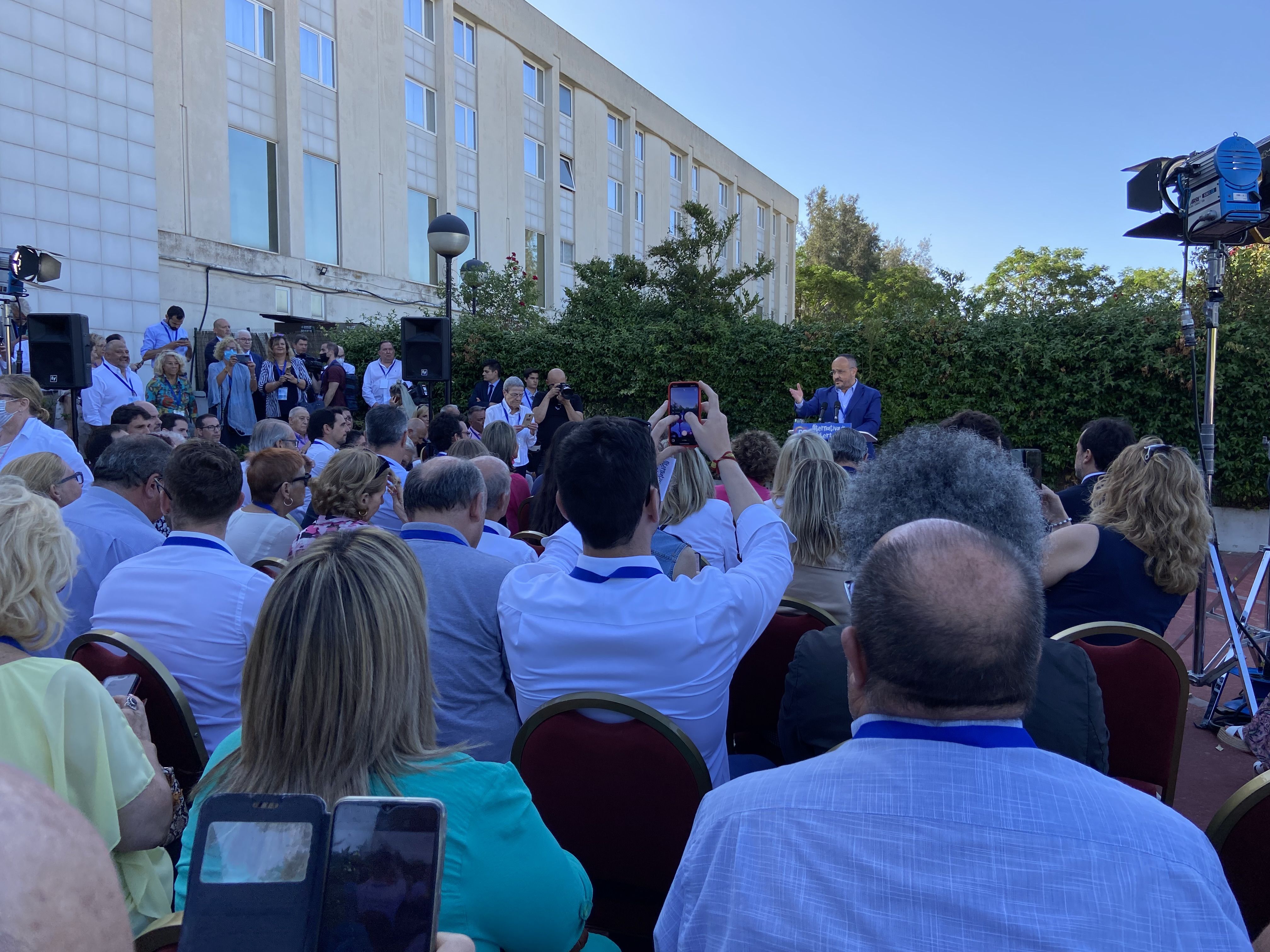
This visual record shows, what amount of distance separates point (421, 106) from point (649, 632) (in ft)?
73.3

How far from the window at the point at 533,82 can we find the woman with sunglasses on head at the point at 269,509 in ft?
77.8

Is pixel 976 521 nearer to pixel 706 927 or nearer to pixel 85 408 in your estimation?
pixel 706 927

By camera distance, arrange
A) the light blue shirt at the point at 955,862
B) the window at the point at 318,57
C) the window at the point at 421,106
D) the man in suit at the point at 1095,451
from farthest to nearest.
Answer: the window at the point at 421,106, the window at the point at 318,57, the man in suit at the point at 1095,451, the light blue shirt at the point at 955,862

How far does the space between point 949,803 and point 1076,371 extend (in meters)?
11.1

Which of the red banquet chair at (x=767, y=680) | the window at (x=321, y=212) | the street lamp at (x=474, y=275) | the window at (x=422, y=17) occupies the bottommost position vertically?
the red banquet chair at (x=767, y=680)

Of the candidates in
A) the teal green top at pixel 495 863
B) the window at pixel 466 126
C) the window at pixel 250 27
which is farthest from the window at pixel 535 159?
the teal green top at pixel 495 863

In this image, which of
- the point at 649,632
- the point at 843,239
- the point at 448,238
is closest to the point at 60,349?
Answer: the point at 448,238

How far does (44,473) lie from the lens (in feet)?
13.0

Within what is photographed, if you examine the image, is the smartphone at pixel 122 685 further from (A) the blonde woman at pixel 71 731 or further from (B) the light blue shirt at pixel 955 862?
(B) the light blue shirt at pixel 955 862

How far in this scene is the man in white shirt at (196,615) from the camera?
8.93ft

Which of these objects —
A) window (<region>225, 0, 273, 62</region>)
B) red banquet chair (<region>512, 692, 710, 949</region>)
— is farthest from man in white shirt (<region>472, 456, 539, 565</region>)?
window (<region>225, 0, 273, 62</region>)

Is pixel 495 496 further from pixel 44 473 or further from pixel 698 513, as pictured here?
pixel 44 473

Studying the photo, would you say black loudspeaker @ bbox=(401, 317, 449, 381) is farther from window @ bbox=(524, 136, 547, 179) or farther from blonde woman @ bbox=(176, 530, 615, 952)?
window @ bbox=(524, 136, 547, 179)

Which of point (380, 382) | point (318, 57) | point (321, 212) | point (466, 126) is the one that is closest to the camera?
point (380, 382)
